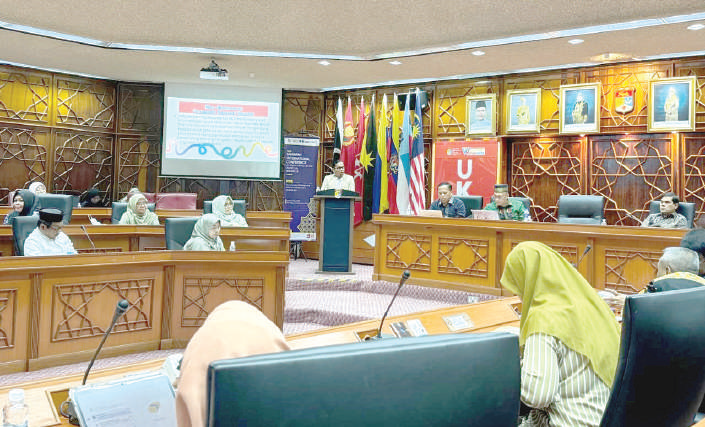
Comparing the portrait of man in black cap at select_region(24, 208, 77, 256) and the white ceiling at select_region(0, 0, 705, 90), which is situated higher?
the white ceiling at select_region(0, 0, 705, 90)

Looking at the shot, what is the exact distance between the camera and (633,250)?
17.4 ft

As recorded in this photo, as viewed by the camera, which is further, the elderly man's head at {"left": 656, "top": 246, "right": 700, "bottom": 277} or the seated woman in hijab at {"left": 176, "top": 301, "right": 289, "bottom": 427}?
the elderly man's head at {"left": 656, "top": 246, "right": 700, "bottom": 277}

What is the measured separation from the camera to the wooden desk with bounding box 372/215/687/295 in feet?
17.3

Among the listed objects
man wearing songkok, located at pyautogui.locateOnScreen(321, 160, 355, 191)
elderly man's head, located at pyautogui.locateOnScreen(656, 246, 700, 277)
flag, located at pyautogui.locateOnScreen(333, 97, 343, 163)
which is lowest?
elderly man's head, located at pyautogui.locateOnScreen(656, 246, 700, 277)

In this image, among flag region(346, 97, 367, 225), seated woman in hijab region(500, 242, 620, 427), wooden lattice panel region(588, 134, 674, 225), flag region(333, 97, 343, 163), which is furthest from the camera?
flag region(333, 97, 343, 163)

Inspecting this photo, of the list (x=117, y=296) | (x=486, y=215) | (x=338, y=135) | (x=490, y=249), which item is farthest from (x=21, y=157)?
(x=490, y=249)

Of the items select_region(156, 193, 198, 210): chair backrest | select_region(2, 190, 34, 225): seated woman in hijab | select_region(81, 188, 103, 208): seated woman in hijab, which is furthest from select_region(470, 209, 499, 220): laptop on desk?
select_region(81, 188, 103, 208): seated woman in hijab

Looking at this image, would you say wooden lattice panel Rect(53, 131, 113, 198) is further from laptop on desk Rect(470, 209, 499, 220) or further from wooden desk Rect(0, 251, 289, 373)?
laptop on desk Rect(470, 209, 499, 220)

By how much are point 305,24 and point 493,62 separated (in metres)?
2.98

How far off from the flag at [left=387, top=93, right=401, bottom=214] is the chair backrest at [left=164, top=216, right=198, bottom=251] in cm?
436

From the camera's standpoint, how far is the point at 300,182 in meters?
10.1

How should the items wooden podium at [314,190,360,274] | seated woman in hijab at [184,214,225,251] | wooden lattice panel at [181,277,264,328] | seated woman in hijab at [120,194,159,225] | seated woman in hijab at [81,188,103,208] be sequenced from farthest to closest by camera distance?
Answer: seated woman in hijab at [81,188,103,208] → wooden podium at [314,190,360,274] → seated woman in hijab at [120,194,159,225] → seated woman in hijab at [184,214,225,251] → wooden lattice panel at [181,277,264,328]

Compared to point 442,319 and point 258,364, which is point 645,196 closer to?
point 442,319

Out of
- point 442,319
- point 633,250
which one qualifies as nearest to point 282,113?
point 633,250
